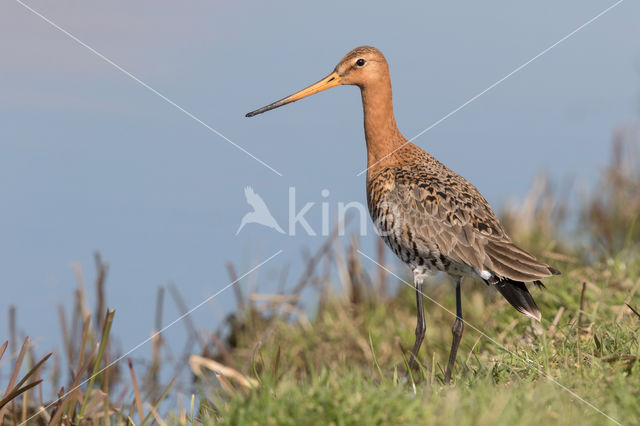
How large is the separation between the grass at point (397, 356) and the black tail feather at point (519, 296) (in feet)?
0.77

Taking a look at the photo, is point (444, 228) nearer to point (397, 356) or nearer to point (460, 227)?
point (460, 227)

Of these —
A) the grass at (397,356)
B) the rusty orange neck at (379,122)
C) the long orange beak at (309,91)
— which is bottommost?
the grass at (397,356)

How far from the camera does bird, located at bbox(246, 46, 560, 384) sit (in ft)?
19.4

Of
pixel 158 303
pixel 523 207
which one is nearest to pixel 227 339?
pixel 158 303

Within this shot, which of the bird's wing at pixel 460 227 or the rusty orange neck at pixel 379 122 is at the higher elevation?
the rusty orange neck at pixel 379 122

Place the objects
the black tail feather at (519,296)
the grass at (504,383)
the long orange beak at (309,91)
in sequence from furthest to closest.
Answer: the long orange beak at (309,91), the black tail feather at (519,296), the grass at (504,383)

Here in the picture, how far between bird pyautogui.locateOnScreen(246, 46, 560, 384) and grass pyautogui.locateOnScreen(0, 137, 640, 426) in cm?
49

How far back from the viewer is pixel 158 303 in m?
8.06

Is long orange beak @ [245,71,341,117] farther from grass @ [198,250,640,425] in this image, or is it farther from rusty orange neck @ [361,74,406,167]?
grass @ [198,250,640,425]

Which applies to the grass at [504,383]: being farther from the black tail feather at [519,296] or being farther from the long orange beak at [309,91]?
the long orange beak at [309,91]

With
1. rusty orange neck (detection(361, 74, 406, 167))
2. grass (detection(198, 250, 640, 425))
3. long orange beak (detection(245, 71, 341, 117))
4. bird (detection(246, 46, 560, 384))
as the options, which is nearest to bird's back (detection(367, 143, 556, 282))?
bird (detection(246, 46, 560, 384))

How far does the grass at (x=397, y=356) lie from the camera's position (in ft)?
11.9

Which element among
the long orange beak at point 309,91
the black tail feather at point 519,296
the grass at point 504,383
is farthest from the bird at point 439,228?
the long orange beak at point 309,91

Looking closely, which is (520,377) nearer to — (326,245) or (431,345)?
(431,345)
